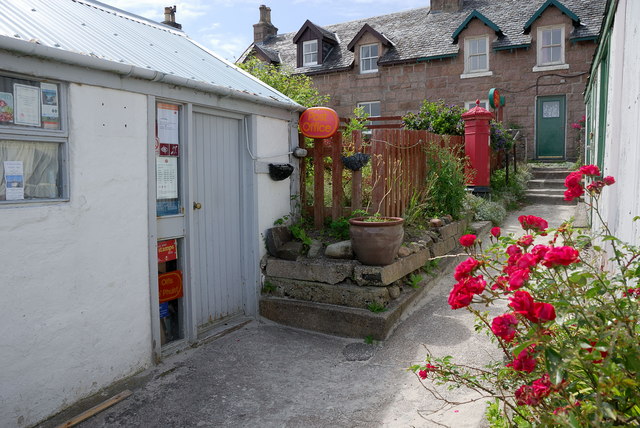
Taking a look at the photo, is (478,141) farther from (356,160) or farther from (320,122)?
(320,122)

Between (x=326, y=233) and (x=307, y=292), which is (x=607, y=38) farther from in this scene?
(x=307, y=292)

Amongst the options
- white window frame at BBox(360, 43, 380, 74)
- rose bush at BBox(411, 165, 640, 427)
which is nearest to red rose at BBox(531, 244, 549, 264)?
rose bush at BBox(411, 165, 640, 427)

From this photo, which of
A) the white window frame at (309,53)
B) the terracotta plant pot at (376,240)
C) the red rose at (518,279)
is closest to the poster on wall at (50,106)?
the terracotta plant pot at (376,240)

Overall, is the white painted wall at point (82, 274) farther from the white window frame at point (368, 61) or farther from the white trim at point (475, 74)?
the white window frame at point (368, 61)

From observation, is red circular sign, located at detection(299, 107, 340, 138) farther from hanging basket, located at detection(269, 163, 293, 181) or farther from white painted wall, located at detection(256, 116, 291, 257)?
hanging basket, located at detection(269, 163, 293, 181)

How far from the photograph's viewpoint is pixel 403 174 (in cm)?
695

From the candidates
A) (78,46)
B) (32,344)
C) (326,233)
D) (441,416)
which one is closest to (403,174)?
(326,233)

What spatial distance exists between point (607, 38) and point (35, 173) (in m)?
5.99

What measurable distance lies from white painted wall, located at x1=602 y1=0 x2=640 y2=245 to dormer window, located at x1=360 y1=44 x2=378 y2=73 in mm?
15024

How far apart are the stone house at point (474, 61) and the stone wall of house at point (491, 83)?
31 millimetres

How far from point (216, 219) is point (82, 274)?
1.75 meters

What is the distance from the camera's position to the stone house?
16219mm

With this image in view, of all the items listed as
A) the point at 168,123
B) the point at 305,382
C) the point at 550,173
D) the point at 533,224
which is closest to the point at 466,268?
the point at 533,224

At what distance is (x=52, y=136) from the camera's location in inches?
145
